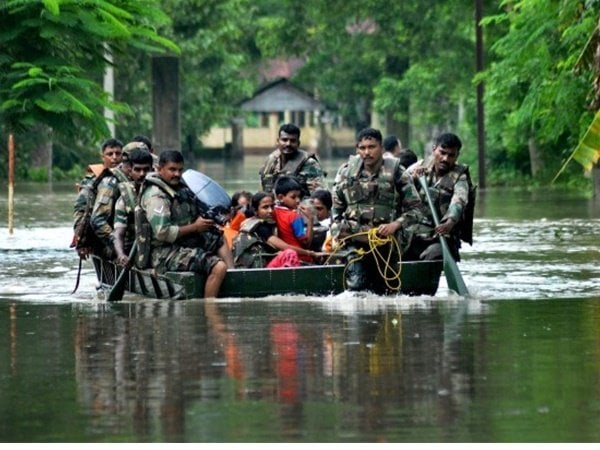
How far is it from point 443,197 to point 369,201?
4.72 feet

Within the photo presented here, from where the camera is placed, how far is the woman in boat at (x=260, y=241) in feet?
64.9

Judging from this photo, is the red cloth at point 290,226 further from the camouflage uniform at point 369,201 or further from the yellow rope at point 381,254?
the camouflage uniform at point 369,201

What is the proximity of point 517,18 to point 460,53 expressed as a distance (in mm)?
33332

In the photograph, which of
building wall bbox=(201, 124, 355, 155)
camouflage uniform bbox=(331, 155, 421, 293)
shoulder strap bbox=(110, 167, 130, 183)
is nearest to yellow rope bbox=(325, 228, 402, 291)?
camouflage uniform bbox=(331, 155, 421, 293)

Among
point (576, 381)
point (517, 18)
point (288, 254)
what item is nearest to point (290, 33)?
point (517, 18)

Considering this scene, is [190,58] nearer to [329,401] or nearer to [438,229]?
[438,229]

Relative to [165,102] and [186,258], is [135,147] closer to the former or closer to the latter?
[186,258]

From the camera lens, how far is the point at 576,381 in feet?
41.5

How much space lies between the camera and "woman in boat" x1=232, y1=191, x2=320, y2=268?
19.8m

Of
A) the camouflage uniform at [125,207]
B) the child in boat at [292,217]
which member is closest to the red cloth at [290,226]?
the child in boat at [292,217]

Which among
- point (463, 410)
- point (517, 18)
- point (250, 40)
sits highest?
point (250, 40)

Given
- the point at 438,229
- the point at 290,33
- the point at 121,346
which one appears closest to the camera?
the point at 121,346

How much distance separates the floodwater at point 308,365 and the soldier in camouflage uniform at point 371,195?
27.8 inches

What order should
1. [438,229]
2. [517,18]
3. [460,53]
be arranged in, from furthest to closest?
[460,53] < [517,18] < [438,229]
